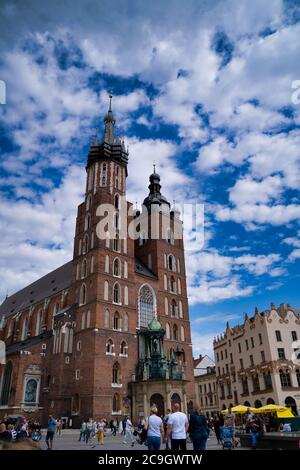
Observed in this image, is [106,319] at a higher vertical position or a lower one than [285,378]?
higher

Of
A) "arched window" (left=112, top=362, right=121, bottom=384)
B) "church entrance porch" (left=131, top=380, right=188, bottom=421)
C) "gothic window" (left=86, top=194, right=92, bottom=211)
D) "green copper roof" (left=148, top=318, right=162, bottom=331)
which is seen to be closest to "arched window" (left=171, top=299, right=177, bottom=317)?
"green copper roof" (left=148, top=318, right=162, bottom=331)

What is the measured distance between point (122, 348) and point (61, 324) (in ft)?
21.6

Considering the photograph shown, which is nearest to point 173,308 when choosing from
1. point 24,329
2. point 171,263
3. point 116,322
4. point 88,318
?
point 171,263

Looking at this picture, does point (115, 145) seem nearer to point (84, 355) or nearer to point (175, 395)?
point (84, 355)

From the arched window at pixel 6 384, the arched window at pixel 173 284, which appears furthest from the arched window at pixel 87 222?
the arched window at pixel 6 384

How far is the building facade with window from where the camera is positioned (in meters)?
41.3

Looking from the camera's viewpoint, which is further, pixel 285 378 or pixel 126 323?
pixel 285 378

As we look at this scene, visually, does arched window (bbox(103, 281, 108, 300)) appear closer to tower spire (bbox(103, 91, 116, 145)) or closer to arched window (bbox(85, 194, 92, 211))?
arched window (bbox(85, 194, 92, 211))

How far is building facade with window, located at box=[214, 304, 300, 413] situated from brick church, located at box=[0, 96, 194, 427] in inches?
337

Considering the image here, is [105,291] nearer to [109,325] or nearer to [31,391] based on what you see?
[109,325]

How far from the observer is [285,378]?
136 feet

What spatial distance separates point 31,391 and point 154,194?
30.2 meters

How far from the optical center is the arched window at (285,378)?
41156 millimetres

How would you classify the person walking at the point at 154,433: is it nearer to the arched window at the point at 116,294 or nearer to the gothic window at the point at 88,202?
the arched window at the point at 116,294
